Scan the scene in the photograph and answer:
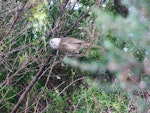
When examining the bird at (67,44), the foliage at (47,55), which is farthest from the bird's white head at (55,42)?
the foliage at (47,55)

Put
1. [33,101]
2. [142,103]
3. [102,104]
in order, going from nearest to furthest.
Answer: [142,103], [102,104], [33,101]

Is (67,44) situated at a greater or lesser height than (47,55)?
greater

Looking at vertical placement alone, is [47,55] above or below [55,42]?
below

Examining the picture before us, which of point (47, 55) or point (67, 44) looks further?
point (47, 55)

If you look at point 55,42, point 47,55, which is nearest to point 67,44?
point 55,42

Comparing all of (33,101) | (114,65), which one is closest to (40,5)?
(33,101)

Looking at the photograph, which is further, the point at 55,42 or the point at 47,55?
the point at 47,55

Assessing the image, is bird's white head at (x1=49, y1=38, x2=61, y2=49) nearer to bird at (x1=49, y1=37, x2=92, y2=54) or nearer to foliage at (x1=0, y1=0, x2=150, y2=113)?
bird at (x1=49, y1=37, x2=92, y2=54)

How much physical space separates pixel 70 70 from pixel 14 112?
5.40ft

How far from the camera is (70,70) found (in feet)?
19.8

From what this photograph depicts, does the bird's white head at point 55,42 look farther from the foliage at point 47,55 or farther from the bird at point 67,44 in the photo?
the foliage at point 47,55

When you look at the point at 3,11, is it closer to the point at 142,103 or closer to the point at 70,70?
the point at 70,70

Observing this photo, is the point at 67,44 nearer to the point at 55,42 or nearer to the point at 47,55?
the point at 55,42

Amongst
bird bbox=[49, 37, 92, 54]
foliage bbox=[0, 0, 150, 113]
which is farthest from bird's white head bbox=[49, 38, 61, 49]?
foliage bbox=[0, 0, 150, 113]
